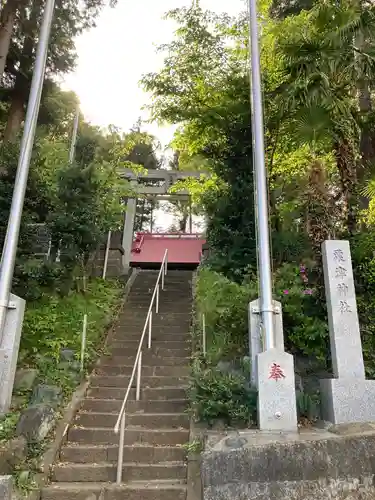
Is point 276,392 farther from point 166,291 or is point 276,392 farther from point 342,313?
point 166,291

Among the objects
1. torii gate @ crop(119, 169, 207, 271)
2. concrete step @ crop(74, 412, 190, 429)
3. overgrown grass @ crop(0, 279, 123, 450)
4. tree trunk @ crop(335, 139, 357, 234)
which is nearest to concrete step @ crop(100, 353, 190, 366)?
overgrown grass @ crop(0, 279, 123, 450)

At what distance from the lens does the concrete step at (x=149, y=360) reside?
22.5 ft

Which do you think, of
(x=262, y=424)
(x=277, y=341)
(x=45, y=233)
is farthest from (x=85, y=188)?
(x=262, y=424)

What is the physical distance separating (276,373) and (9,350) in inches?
128

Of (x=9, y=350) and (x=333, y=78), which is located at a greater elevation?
(x=333, y=78)

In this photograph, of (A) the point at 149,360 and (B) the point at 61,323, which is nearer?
(A) the point at 149,360

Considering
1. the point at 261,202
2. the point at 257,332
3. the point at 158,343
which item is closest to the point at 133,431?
the point at 257,332

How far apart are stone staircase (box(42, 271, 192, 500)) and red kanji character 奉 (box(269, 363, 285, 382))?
4.50ft

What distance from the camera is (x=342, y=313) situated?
16.9 ft

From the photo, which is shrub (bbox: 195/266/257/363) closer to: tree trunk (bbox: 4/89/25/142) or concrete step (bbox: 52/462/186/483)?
concrete step (bbox: 52/462/186/483)

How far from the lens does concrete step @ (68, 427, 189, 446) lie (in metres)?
5.00

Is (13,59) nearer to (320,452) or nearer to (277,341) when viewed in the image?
(277,341)

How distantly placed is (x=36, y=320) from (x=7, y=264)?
8.20 feet

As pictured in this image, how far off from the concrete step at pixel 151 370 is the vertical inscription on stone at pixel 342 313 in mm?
2484
